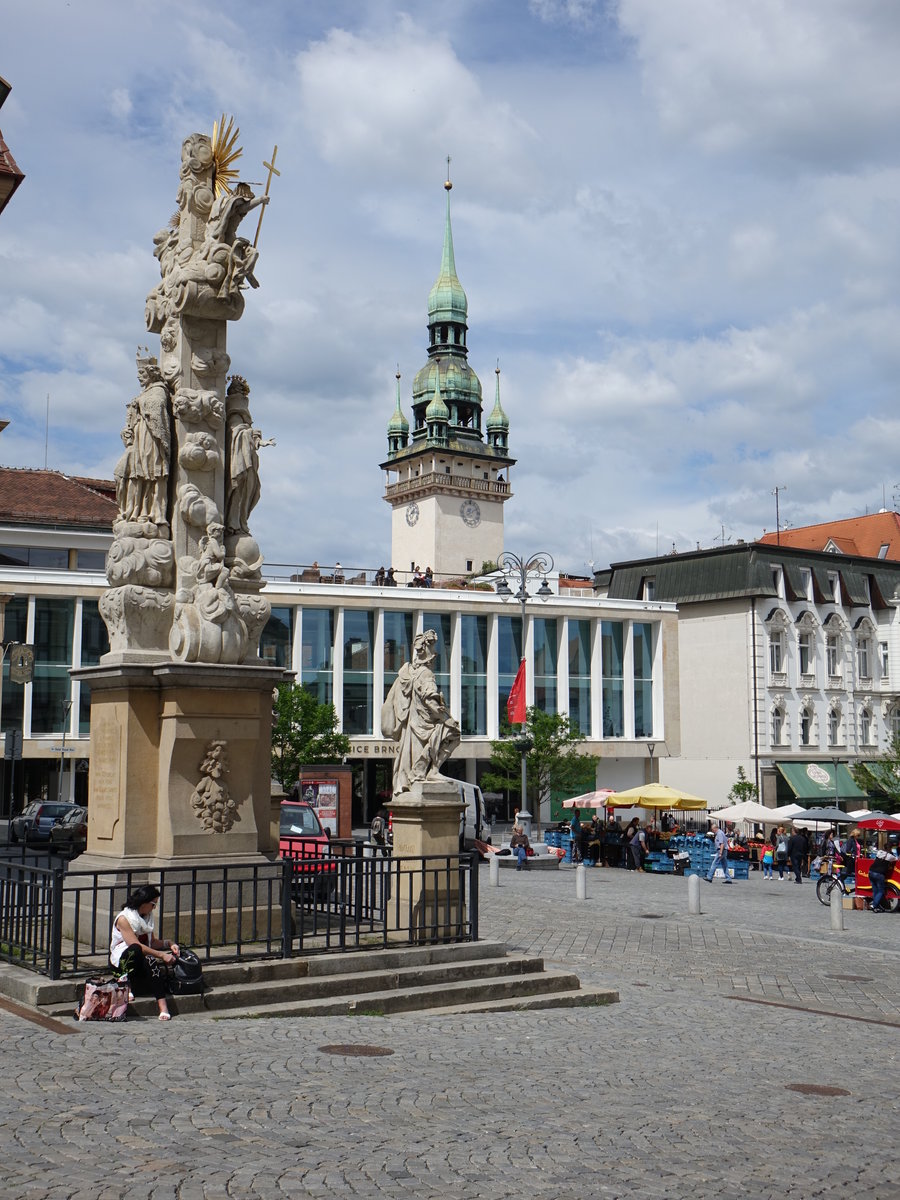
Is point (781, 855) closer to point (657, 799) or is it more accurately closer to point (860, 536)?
point (657, 799)

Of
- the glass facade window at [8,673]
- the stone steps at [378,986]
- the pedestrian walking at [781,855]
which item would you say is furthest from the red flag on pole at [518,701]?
the stone steps at [378,986]

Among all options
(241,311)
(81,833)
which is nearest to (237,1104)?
(241,311)

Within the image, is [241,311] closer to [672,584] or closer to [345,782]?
[345,782]

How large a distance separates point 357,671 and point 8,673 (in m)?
15.2

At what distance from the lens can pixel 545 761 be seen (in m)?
53.7

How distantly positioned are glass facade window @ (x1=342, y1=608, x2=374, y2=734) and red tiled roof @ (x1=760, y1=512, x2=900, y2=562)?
2900 cm

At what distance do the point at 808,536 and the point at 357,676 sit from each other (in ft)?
116

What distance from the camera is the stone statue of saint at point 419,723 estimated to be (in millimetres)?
16156

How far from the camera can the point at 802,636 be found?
65438mm

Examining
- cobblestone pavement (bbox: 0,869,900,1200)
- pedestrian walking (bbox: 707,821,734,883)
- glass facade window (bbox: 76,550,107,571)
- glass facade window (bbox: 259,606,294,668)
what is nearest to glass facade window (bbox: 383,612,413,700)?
glass facade window (bbox: 259,606,294,668)

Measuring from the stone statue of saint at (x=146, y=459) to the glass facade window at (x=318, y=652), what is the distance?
44.9m

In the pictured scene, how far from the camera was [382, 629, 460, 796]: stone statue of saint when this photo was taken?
1616 centimetres

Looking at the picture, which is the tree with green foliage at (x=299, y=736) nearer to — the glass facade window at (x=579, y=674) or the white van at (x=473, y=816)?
the white van at (x=473, y=816)

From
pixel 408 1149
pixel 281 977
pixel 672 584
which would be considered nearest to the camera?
pixel 408 1149
